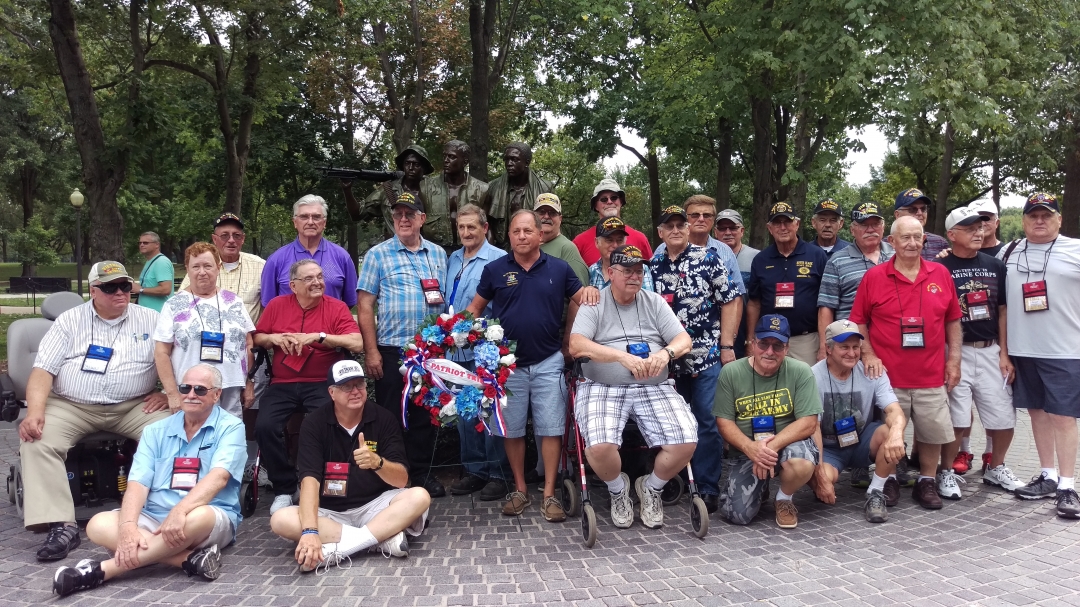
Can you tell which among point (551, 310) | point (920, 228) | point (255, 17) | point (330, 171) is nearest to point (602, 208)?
point (551, 310)

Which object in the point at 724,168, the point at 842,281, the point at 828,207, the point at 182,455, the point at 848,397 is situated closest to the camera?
the point at 182,455

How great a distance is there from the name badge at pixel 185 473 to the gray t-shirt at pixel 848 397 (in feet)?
14.3

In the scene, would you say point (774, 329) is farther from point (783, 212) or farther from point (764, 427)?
point (783, 212)

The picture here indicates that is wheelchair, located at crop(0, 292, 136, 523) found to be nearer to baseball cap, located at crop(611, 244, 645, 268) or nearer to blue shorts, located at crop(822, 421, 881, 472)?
baseball cap, located at crop(611, 244, 645, 268)

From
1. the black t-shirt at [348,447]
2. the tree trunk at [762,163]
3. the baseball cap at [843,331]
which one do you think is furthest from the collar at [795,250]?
the tree trunk at [762,163]

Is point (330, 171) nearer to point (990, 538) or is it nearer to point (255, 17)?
point (990, 538)

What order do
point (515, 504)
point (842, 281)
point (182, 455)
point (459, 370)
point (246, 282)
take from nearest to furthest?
point (182, 455), point (459, 370), point (515, 504), point (842, 281), point (246, 282)

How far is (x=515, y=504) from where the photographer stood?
5.14 m

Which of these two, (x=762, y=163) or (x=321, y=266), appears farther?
(x=762, y=163)

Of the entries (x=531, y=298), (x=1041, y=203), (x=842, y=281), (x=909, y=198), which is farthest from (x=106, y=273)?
(x=1041, y=203)

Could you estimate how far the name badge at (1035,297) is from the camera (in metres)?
5.26

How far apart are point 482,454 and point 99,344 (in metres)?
3.00

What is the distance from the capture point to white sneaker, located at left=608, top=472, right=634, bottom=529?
4.86 meters

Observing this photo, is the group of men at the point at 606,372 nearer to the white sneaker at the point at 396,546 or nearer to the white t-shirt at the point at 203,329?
the white sneaker at the point at 396,546
